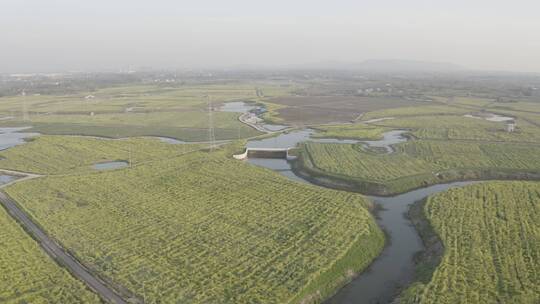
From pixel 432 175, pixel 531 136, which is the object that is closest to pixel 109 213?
pixel 432 175

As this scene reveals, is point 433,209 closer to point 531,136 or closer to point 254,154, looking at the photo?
point 254,154

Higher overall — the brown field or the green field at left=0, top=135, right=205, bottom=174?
the brown field

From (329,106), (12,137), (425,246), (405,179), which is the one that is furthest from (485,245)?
(329,106)

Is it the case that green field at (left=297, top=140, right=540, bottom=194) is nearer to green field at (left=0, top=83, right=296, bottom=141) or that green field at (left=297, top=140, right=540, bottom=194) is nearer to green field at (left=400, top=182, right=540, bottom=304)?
green field at (left=400, top=182, right=540, bottom=304)

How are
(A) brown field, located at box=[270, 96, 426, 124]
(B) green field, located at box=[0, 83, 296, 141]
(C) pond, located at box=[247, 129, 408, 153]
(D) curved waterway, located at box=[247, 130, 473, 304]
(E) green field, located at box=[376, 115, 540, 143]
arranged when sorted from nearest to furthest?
1. (D) curved waterway, located at box=[247, 130, 473, 304]
2. (C) pond, located at box=[247, 129, 408, 153]
3. (E) green field, located at box=[376, 115, 540, 143]
4. (B) green field, located at box=[0, 83, 296, 141]
5. (A) brown field, located at box=[270, 96, 426, 124]

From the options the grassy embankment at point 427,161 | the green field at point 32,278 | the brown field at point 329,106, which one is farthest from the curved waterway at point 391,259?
the brown field at point 329,106

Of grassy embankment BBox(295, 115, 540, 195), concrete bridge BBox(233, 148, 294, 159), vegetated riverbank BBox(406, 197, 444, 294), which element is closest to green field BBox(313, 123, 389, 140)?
grassy embankment BBox(295, 115, 540, 195)
